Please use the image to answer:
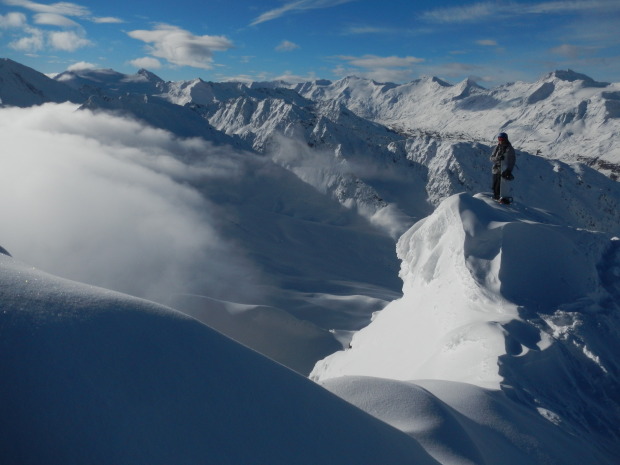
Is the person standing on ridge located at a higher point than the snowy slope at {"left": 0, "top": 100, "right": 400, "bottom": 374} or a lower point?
higher

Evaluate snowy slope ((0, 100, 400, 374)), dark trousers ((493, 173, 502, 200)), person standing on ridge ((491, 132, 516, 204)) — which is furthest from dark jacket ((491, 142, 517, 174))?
snowy slope ((0, 100, 400, 374))

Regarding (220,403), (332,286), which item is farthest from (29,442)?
(332,286)

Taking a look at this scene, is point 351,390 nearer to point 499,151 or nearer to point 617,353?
point 617,353

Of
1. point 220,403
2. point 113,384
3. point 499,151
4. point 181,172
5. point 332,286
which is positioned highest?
point 499,151

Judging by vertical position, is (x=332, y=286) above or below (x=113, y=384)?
below

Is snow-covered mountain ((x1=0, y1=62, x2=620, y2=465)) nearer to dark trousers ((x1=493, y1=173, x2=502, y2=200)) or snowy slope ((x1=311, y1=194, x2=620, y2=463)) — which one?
snowy slope ((x1=311, y1=194, x2=620, y2=463))
